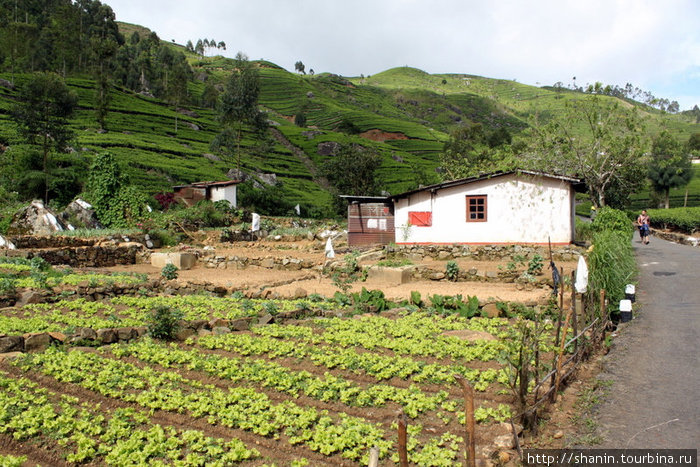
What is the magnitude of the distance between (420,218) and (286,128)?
71083 millimetres

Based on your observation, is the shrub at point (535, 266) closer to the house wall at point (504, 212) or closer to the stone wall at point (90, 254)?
the house wall at point (504, 212)

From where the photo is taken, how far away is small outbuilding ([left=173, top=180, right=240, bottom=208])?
1503 inches

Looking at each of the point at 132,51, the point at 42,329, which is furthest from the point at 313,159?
the point at 42,329

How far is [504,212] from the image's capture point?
24.0m

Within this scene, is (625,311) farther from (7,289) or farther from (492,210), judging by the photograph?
(7,289)

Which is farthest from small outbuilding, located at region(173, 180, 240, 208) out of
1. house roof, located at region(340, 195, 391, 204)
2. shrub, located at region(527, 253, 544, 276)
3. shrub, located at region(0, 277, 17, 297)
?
shrub, located at region(0, 277, 17, 297)

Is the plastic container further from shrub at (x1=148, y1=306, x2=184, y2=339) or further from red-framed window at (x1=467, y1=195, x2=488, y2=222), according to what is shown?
red-framed window at (x1=467, y1=195, x2=488, y2=222)

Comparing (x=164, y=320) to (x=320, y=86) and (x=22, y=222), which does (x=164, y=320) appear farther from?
(x=320, y=86)

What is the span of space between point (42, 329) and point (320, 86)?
477 ft

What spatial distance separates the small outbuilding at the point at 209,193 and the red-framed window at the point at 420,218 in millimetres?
17235

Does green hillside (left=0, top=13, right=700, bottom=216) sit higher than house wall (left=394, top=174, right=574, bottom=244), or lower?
higher

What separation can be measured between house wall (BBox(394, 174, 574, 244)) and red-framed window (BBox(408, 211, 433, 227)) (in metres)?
0.14

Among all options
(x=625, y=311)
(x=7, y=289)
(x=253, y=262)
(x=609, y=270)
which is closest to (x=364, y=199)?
(x=253, y=262)

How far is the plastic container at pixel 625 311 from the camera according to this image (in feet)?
37.7
